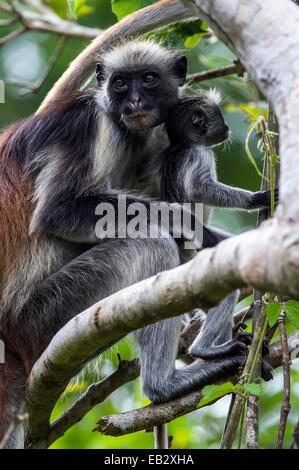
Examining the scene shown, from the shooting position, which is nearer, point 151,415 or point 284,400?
point 284,400

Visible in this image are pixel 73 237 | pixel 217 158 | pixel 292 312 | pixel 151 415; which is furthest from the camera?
pixel 217 158

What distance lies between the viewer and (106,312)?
148 inches

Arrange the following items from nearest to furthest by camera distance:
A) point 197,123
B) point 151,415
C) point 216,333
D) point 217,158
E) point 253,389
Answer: point 253,389 → point 151,415 → point 216,333 → point 197,123 → point 217,158

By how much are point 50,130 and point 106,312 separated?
7.55ft

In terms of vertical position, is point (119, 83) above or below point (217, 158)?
below

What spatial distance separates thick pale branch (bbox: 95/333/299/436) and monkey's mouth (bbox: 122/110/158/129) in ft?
6.29

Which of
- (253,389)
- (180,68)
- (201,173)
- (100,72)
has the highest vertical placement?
(180,68)

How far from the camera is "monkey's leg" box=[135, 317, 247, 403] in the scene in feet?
16.8

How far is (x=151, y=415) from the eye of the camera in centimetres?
498

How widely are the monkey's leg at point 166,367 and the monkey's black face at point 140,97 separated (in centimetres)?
157

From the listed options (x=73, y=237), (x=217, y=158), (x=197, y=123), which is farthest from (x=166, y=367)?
(x=217, y=158)

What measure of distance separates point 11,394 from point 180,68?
3028 mm

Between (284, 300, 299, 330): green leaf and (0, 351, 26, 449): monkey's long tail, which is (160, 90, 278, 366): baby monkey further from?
(0, 351, 26, 449): monkey's long tail

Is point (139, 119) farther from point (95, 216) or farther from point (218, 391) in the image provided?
point (218, 391)
